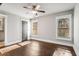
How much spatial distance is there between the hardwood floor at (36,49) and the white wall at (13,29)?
0.78 ft

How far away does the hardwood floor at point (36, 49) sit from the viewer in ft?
5.64

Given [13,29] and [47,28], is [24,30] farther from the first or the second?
[47,28]

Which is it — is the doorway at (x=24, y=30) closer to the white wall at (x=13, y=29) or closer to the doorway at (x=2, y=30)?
the white wall at (x=13, y=29)

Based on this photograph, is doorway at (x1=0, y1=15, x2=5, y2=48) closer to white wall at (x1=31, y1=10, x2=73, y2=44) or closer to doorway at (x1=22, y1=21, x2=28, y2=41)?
doorway at (x1=22, y1=21, x2=28, y2=41)

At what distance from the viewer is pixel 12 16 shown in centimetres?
179

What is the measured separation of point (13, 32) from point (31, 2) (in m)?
0.82

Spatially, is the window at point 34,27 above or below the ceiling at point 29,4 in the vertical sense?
below

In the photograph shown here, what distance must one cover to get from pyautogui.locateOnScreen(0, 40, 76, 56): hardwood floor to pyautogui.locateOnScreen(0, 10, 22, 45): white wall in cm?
24

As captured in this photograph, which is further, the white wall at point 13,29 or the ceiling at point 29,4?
the white wall at point 13,29

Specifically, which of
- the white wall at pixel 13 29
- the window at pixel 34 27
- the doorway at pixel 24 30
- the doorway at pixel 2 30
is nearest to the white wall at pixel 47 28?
the window at pixel 34 27

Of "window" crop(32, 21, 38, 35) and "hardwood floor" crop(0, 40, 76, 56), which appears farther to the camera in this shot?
"window" crop(32, 21, 38, 35)

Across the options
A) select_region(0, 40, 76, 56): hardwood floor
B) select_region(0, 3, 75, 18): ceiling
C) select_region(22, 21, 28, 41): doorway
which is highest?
select_region(0, 3, 75, 18): ceiling

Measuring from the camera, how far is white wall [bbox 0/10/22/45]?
5.81 feet

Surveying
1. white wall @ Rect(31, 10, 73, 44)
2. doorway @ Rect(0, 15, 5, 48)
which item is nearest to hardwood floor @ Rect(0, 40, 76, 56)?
white wall @ Rect(31, 10, 73, 44)
